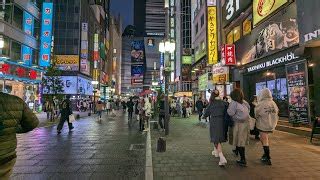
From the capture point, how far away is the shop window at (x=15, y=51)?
97.0 ft

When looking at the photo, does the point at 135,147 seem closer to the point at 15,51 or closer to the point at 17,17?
the point at 15,51

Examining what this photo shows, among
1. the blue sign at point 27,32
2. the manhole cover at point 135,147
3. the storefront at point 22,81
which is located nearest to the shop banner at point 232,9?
the manhole cover at point 135,147

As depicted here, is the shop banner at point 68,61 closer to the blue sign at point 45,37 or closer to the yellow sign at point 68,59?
the yellow sign at point 68,59

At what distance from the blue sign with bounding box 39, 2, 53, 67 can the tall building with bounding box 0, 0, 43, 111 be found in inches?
4.7

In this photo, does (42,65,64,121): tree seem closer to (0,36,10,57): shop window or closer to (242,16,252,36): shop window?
(0,36,10,57): shop window

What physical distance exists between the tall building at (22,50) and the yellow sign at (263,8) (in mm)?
19271

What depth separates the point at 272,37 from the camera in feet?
59.0

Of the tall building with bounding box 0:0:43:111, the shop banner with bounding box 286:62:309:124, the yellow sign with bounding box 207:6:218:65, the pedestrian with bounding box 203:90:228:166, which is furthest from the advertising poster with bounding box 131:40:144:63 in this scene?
the pedestrian with bounding box 203:90:228:166

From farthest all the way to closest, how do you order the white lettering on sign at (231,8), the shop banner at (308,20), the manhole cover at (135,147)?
1. the white lettering on sign at (231,8)
2. the shop banner at (308,20)
3. the manhole cover at (135,147)

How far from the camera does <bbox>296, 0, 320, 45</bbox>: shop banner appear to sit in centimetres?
1221

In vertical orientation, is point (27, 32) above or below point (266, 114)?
above

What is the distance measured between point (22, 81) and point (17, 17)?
6.63 metres

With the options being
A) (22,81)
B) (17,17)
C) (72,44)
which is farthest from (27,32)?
(72,44)

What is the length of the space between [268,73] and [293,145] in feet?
30.8
